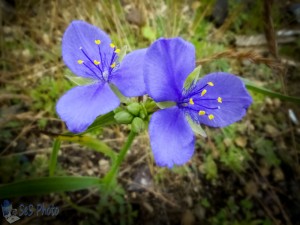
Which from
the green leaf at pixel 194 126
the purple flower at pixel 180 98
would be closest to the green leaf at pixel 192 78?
the purple flower at pixel 180 98

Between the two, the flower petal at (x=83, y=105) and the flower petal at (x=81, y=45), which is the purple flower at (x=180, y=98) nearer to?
the flower petal at (x=83, y=105)

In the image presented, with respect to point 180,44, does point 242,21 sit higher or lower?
lower

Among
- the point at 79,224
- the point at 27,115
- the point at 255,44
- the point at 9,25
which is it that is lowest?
the point at 79,224

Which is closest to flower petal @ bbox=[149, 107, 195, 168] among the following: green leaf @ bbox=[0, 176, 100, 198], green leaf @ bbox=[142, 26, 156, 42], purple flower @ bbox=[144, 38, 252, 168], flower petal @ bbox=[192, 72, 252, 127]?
purple flower @ bbox=[144, 38, 252, 168]

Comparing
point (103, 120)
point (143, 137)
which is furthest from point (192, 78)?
point (143, 137)

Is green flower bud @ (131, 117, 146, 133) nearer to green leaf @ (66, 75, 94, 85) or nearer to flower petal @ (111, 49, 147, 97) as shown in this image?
flower petal @ (111, 49, 147, 97)

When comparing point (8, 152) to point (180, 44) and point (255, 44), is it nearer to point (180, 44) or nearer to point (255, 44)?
point (180, 44)

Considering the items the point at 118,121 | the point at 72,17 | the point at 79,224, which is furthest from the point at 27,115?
the point at 118,121
